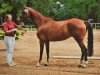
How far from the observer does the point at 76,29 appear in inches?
447

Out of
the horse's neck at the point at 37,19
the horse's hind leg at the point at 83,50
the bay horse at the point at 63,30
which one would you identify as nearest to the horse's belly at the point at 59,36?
the bay horse at the point at 63,30

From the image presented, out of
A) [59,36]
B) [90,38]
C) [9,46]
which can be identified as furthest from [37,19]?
[90,38]

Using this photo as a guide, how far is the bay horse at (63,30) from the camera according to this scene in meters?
11.4

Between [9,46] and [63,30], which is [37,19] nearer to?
[63,30]

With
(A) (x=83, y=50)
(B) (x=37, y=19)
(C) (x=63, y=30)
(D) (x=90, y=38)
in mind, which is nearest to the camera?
(A) (x=83, y=50)

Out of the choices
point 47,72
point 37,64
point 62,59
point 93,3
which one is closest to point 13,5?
point 62,59

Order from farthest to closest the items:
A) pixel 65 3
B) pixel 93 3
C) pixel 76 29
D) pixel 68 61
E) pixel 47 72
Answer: pixel 65 3
pixel 93 3
pixel 68 61
pixel 76 29
pixel 47 72

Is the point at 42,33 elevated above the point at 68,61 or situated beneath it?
elevated above

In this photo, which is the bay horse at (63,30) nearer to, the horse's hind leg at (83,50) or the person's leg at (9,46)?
the horse's hind leg at (83,50)

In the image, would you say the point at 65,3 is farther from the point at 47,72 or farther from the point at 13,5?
the point at 47,72

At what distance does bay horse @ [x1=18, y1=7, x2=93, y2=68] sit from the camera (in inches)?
448

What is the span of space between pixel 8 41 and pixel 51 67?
69.7 inches

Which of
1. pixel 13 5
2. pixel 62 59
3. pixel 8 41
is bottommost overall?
pixel 62 59

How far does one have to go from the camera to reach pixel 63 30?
1162cm
